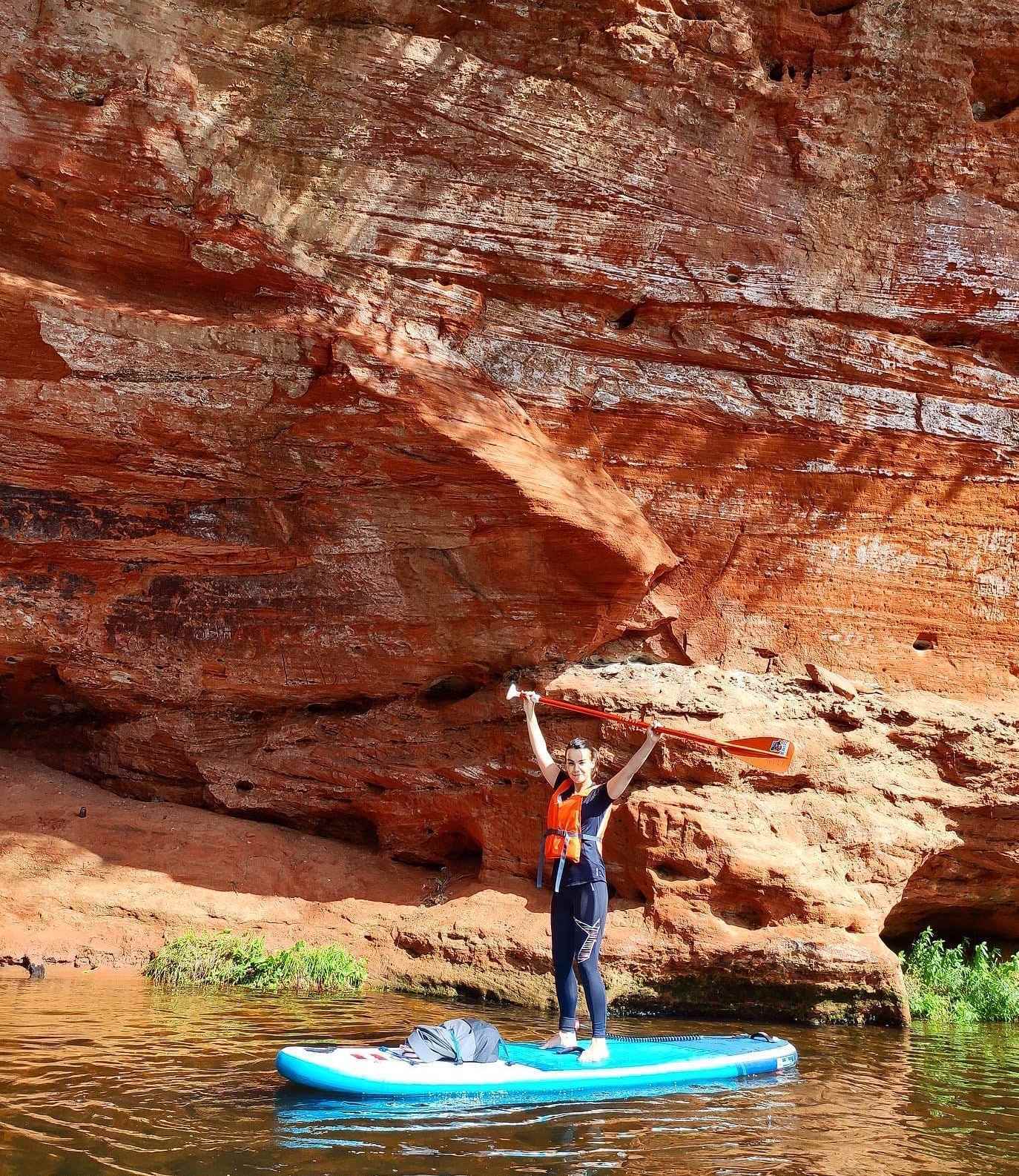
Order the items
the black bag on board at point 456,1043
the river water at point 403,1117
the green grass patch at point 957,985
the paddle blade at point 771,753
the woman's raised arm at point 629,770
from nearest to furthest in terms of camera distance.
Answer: the river water at point 403,1117 < the black bag on board at point 456,1043 < the woman's raised arm at point 629,770 < the paddle blade at point 771,753 < the green grass patch at point 957,985

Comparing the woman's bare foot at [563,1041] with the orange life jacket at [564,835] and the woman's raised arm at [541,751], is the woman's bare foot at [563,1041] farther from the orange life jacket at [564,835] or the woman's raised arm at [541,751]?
the woman's raised arm at [541,751]

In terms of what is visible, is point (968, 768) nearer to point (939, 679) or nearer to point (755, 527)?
point (939, 679)

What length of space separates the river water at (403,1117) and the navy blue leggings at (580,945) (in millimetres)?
688

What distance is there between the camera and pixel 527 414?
1055 cm

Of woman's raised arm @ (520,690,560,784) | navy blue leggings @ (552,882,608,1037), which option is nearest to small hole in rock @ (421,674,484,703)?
woman's raised arm @ (520,690,560,784)

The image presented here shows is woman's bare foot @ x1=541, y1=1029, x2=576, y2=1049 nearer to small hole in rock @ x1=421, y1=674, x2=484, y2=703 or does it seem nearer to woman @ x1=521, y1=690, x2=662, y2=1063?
woman @ x1=521, y1=690, x2=662, y2=1063

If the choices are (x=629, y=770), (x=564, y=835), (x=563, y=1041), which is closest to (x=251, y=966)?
(x=563, y=1041)

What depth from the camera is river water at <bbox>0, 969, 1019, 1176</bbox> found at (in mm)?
4676

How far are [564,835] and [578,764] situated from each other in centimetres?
42

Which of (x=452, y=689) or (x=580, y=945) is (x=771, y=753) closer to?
(x=580, y=945)

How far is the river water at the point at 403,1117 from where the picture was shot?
15.3ft

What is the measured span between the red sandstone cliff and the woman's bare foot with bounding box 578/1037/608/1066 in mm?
2858

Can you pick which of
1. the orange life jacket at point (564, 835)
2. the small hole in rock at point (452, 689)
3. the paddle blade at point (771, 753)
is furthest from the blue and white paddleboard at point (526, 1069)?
the small hole in rock at point (452, 689)

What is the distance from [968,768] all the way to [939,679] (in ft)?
3.10
